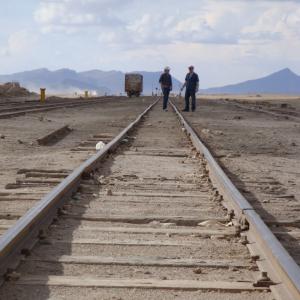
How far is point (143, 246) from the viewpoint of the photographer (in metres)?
5.52

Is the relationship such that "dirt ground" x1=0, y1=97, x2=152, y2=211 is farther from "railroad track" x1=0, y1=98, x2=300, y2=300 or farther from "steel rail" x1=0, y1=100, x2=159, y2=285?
"railroad track" x1=0, y1=98, x2=300, y2=300

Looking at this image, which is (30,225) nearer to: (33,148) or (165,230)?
(165,230)

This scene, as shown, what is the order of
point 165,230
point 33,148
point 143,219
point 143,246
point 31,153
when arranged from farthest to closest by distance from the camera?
point 33,148
point 31,153
point 143,219
point 165,230
point 143,246

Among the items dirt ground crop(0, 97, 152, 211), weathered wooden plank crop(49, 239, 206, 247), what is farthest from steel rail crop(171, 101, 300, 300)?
dirt ground crop(0, 97, 152, 211)

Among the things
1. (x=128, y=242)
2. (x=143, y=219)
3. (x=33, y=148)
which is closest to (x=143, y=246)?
(x=128, y=242)

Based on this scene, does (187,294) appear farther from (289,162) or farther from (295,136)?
(295,136)

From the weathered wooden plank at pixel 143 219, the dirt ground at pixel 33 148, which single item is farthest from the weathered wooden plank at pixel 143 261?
the dirt ground at pixel 33 148

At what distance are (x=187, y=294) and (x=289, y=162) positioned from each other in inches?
331

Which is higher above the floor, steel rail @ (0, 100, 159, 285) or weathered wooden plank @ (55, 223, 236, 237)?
steel rail @ (0, 100, 159, 285)

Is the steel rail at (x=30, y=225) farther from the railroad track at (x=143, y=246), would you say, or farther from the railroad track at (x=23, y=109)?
the railroad track at (x=23, y=109)

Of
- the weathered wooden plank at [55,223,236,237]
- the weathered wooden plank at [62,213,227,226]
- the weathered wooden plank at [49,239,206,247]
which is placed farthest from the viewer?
the weathered wooden plank at [62,213,227,226]

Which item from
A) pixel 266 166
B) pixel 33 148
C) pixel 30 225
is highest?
pixel 30 225

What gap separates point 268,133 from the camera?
65.0 feet

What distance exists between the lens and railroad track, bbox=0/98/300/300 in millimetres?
4426
